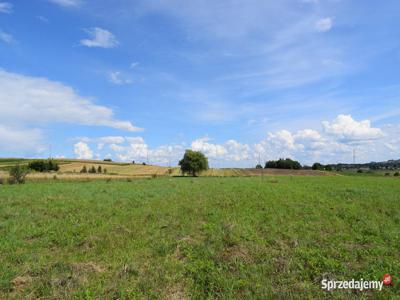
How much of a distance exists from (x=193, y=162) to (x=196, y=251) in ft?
247

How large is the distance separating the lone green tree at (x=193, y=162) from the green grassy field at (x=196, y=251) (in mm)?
69040

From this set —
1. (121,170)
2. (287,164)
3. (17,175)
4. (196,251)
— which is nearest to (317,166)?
(287,164)

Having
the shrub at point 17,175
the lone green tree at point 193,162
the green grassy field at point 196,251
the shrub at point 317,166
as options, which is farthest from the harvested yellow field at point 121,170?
the shrub at point 317,166

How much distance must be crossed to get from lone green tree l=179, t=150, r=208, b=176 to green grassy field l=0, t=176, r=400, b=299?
2718 inches

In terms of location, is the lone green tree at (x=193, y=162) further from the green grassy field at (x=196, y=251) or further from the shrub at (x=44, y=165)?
the green grassy field at (x=196, y=251)

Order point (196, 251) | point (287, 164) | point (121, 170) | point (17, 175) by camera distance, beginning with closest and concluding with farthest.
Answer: point (196, 251) → point (17, 175) → point (121, 170) → point (287, 164)

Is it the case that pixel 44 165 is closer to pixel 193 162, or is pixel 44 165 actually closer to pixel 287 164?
pixel 193 162

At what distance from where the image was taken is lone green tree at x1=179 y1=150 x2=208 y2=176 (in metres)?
83.2

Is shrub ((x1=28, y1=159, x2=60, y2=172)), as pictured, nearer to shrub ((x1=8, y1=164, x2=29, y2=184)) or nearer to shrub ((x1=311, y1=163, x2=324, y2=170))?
shrub ((x1=8, y1=164, x2=29, y2=184))

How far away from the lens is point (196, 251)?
8.01 m

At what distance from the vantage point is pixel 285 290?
5.79 metres

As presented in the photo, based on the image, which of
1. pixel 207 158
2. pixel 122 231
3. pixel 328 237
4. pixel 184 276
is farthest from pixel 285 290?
pixel 207 158

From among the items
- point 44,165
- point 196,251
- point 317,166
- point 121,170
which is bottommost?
point 121,170

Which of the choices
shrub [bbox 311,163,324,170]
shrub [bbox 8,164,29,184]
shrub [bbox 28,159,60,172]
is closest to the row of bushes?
shrub [bbox 311,163,324,170]
